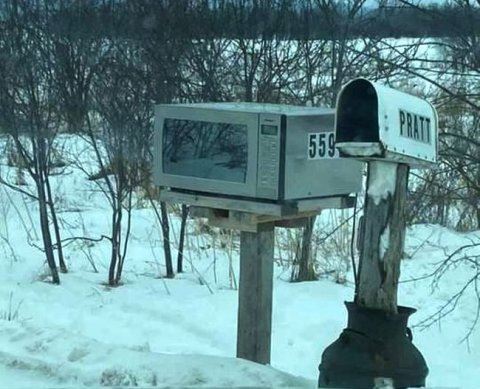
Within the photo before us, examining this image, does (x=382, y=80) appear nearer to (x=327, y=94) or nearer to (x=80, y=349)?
(x=327, y=94)

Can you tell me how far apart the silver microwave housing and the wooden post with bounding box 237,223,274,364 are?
40cm

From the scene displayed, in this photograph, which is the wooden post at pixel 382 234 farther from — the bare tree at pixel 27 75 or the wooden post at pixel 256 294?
the bare tree at pixel 27 75

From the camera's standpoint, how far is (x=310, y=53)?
25.7 feet

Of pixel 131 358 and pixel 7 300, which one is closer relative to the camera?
pixel 131 358

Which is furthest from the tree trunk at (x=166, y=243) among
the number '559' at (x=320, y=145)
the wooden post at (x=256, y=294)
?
the number '559' at (x=320, y=145)

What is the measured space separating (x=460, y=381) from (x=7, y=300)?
337 centimetres

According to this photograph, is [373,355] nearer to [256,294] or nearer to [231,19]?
[256,294]

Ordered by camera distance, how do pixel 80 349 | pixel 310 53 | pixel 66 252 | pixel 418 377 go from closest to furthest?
pixel 418 377 → pixel 80 349 → pixel 310 53 → pixel 66 252

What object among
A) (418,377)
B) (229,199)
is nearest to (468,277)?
(229,199)

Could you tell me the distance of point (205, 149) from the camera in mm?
5043

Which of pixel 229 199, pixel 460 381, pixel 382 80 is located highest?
pixel 382 80

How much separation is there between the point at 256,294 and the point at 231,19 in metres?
3.11

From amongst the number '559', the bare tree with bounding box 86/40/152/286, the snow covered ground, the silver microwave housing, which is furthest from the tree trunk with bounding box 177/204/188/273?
the number '559'

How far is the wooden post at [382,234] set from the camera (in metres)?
3.92
